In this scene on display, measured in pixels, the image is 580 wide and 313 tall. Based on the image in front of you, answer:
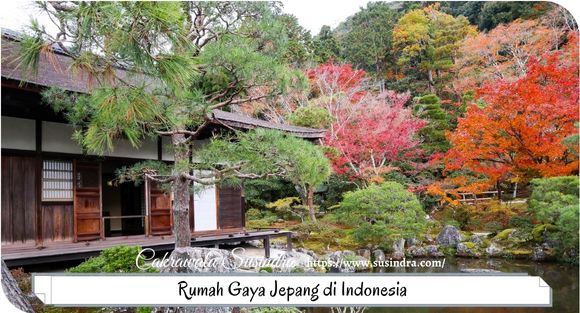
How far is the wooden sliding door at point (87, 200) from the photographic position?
4.70m

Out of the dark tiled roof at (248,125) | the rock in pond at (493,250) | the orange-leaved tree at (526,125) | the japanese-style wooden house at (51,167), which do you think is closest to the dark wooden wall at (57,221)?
the japanese-style wooden house at (51,167)

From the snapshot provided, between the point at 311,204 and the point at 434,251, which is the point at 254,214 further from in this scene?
the point at 434,251

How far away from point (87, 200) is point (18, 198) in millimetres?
745

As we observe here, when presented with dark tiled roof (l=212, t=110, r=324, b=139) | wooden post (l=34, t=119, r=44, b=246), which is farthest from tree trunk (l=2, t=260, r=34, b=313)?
dark tiled roof (l=212, t=110, r=324, b=139)

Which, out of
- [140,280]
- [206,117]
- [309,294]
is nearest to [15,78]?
[206,117]

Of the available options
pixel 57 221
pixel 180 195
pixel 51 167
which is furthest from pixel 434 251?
pixel 51 167

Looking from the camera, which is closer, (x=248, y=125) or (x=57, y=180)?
(x=57, y=180)

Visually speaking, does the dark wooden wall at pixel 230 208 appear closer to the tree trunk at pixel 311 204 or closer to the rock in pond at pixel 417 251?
the tree trunk at pixel 311 204

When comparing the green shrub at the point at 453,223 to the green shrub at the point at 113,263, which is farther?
the green shrub at the point at 453,223

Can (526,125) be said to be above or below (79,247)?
above

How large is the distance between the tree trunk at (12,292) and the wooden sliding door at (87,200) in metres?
1.63

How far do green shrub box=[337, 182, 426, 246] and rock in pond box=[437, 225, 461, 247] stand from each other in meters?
0.21

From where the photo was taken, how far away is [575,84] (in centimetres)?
348

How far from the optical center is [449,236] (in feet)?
14.9
